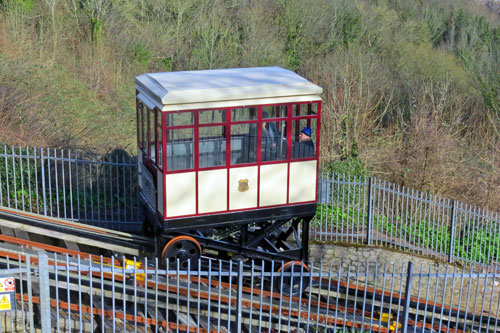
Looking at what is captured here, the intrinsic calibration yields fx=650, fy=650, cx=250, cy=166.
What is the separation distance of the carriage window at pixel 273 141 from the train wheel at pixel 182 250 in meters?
1.68

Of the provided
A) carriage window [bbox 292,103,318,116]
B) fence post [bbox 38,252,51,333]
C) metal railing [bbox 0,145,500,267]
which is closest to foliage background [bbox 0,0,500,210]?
metal railing [bbox 0,145,500,267]

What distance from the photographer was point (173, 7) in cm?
2830

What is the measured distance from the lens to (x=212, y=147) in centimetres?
957

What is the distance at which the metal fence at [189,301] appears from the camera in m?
7.43

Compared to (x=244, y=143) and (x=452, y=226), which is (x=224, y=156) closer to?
(x=244, y=143)

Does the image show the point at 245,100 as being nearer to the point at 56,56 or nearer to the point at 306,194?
the point at 306,194

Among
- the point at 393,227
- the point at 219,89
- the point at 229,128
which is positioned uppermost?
the point at 219,89

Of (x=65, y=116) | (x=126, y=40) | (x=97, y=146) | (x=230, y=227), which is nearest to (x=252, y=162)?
(x=230, y=227)

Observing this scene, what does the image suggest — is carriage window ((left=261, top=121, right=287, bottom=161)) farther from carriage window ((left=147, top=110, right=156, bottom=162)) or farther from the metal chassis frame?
carriage window ((left=147, top=110, right=156, bottom=162))

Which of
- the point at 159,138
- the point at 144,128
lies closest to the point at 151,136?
the point at 144,128

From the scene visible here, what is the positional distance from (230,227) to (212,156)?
5.35 ft

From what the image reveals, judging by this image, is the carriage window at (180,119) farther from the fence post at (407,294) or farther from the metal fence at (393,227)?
the metal fence at (393,227)

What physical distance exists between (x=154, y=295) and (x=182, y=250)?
95cm

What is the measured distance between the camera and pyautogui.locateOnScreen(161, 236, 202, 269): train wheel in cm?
976
